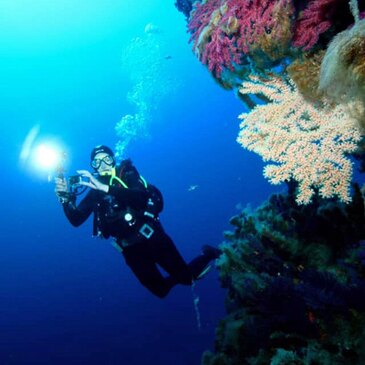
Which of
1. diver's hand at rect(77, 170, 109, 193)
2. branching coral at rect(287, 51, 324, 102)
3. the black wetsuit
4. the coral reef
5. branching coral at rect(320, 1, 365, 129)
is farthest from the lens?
the black wetsuit

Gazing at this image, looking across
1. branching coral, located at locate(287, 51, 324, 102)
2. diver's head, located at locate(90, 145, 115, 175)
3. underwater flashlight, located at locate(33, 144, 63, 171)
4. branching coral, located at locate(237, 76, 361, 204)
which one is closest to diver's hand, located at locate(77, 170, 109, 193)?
underwater flashlight, located at locate(33, 144, 63, 171)

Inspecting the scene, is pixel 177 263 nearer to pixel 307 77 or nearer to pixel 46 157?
pixel 46 157

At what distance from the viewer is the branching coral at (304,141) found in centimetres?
211

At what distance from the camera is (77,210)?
579 cm

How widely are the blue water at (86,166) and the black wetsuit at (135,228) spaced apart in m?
17.5

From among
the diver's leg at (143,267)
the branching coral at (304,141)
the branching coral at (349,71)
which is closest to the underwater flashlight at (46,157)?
the diver's leg at (143,267)

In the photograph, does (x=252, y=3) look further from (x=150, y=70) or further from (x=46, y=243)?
(x=46, y=243)

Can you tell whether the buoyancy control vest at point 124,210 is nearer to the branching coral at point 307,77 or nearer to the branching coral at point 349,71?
the branching coral at point 307,77

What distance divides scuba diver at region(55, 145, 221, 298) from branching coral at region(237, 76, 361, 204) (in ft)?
10.6

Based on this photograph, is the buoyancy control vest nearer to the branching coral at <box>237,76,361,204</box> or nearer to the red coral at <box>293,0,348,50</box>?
the branching coral at <box>237,76,361,204</box>

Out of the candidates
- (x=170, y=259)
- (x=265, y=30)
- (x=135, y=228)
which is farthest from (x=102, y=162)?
(x=265, y=30)

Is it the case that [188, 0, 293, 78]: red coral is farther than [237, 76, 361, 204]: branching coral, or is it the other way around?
[188, 0, 293, 78]: red coral

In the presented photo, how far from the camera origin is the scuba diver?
5254 millimetres

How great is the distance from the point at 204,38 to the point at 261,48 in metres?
0.64
